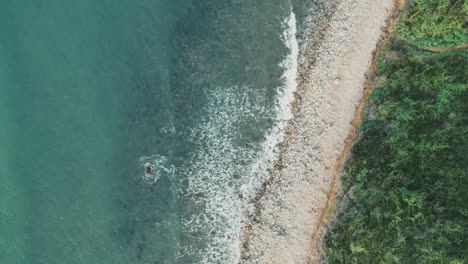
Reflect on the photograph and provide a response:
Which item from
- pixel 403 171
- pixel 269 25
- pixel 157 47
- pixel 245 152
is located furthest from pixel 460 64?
pixel 157 47

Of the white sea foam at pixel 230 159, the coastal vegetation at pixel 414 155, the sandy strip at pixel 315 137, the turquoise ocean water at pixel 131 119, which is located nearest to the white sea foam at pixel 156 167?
the turquoise ocean water at pixel 131 119

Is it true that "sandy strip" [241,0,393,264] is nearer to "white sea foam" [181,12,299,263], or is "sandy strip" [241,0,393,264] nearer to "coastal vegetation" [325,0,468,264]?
"white sea foam" [181,12,299,263]

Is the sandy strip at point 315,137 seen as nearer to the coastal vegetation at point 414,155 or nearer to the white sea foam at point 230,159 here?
the white sea foam at point 230,159

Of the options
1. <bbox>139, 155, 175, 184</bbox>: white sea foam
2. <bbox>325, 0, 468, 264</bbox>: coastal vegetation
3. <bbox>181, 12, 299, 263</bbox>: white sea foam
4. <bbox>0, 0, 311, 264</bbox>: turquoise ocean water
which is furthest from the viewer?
<bbox>139, 155, 175, 184</bbox>: white sea foam

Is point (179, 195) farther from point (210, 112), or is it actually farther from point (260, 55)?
point (260, 55)

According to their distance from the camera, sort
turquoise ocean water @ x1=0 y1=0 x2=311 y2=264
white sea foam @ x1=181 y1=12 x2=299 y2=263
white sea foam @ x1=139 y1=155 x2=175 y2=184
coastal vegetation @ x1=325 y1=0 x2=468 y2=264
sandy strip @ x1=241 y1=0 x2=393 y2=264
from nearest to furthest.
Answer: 1. coastal vegetation @ x1=325 y1=0 x2=468 y2=264
2. sandy strip @ x1=241 y1=0 x2=393 y2=264
3. white sea foam @ x1=181 y1=12 x2=299 y2=263
4. turquoise ocean water @ x1=0 y1=0 x2=311 y2=264
5. white sea foam @ x1=139 y1=155 x2=175 y2=184

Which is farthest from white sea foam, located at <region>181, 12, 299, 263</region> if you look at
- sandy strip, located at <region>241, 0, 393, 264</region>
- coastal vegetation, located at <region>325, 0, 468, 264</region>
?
coastal vegetation, located at <region>325, 0, 468, 264</region>
